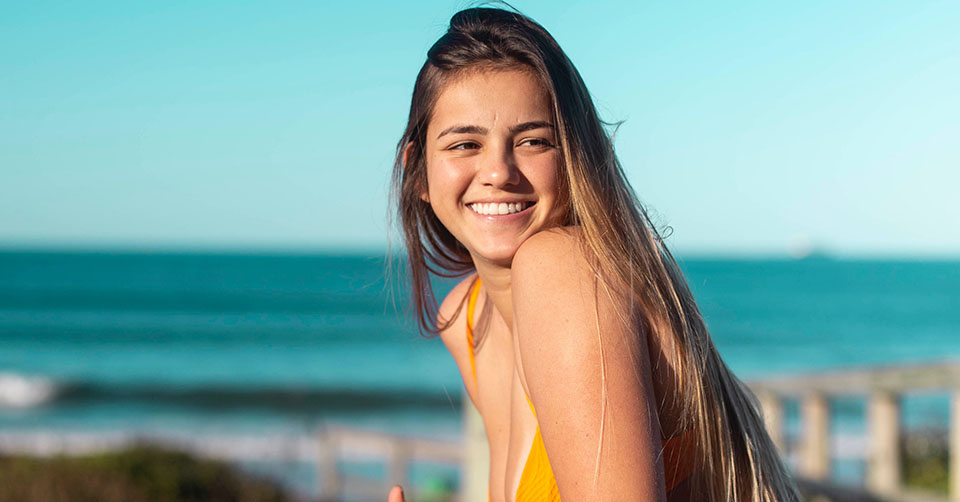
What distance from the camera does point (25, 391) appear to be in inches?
819

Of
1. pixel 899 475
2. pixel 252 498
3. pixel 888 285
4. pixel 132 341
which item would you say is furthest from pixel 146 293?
pixel 888 285

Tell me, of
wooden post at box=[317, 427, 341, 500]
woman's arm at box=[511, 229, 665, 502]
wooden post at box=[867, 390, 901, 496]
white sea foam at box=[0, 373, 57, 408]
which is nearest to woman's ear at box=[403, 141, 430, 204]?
woman's arm at box=[511, 229, 665, 502]

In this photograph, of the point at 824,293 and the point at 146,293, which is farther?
the point at 824,293

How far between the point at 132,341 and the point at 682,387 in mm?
31962

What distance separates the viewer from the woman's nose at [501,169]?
4.94ft

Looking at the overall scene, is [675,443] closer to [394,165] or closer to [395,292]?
[394,165]

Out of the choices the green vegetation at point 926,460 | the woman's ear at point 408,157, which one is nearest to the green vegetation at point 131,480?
the woman's ear at point 408,157

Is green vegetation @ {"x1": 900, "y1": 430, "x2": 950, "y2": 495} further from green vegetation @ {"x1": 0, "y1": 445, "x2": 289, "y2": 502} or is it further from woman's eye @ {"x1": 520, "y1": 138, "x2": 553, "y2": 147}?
woman's eye @ {"x1": 520, "y1": 138, "x2": 553, "y2": 147}

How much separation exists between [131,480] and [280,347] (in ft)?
78.2

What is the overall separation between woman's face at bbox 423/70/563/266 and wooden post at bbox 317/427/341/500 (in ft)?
21.3

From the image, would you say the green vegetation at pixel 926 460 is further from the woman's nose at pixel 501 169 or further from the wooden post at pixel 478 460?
the woman's nose at pixel 501 169

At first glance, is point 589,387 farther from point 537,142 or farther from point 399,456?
point 399,456

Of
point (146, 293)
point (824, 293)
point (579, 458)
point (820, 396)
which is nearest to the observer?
point (579, 458)

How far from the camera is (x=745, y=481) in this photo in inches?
61.6
